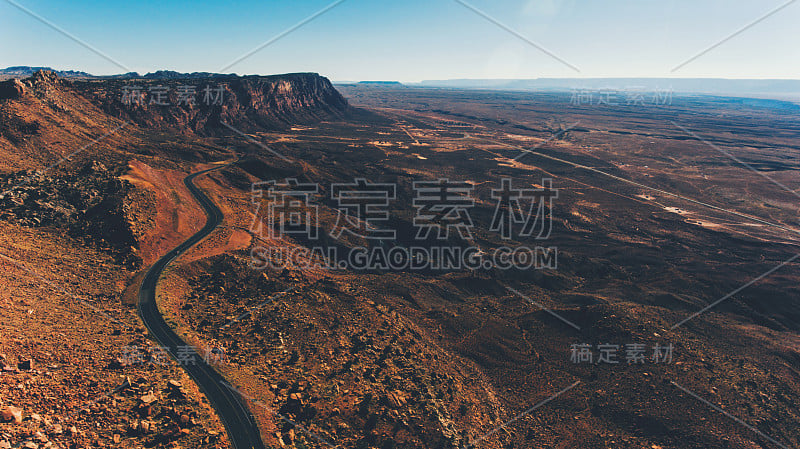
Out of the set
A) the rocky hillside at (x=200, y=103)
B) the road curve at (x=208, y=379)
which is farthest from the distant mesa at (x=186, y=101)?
the road curve at (x=208, y=379)

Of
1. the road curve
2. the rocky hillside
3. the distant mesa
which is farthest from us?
the rocky hillside

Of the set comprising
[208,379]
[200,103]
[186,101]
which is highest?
[186,101]

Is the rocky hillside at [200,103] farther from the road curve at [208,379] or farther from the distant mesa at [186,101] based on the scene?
the road curve at [208,379]

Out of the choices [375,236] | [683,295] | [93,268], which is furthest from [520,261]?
[93,268]

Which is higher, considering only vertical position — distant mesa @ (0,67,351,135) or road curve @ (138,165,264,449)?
distant mesa @ (0,67,351,135)

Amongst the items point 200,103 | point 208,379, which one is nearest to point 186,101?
point 200,103

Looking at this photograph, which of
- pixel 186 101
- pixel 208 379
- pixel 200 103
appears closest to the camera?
pixel 208 379

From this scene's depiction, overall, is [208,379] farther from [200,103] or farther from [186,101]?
[200,103]

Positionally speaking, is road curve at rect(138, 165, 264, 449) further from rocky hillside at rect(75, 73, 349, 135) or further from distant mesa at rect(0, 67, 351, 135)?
rocky hillside at rect(75, 73, 349, 135)

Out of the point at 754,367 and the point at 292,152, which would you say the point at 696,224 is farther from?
the point at 292,152

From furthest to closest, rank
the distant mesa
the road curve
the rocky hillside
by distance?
the rocky hillside → the distant mesa → the road curve

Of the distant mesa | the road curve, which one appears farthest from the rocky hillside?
the road curve
